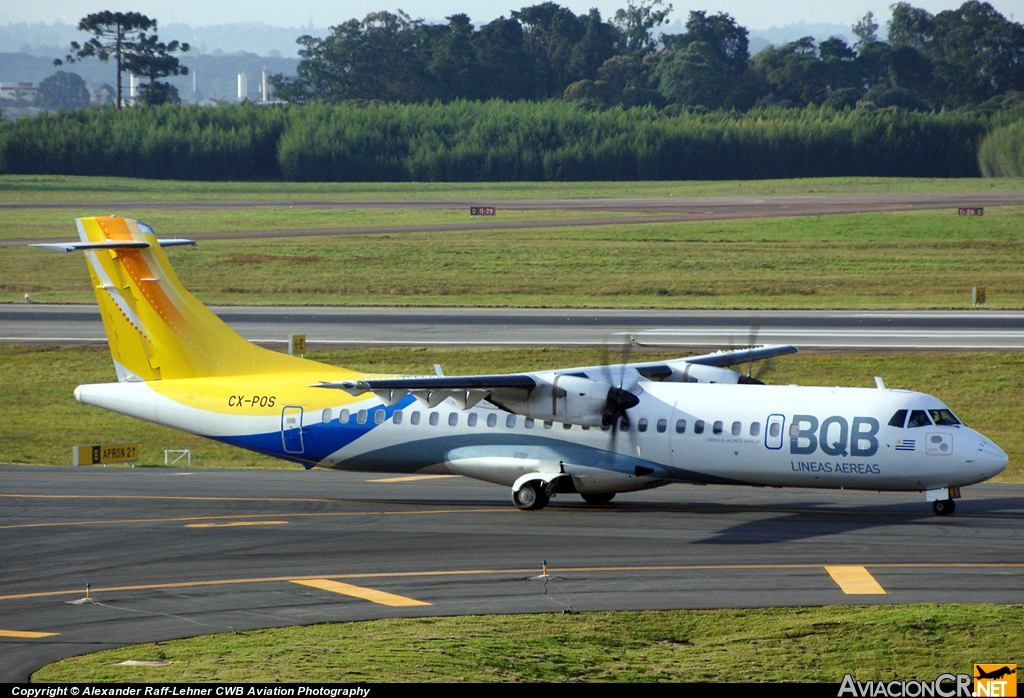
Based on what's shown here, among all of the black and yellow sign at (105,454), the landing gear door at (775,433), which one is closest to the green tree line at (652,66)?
the black and yellow sign at (105,454)

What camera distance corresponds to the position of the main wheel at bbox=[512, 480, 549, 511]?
27125 millimetres

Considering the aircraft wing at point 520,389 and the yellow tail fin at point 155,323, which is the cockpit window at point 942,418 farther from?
the yellow tail fin at point 155,323

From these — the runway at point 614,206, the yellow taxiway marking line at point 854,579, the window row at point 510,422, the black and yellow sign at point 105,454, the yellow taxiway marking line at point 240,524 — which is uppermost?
the runway at point 614,206

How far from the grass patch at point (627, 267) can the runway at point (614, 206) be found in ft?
A: 13.2

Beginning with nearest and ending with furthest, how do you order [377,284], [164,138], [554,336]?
[554,336] → [377,284] → [164,138]

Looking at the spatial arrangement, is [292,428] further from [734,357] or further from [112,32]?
[112,32]

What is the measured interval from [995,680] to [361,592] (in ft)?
32.6

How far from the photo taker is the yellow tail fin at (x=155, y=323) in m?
29.9

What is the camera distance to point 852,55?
595 ft

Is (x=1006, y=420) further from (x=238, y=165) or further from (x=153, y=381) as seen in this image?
(x=238, y=165)

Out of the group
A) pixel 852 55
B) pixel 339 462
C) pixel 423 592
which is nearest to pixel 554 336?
pixel 339 462

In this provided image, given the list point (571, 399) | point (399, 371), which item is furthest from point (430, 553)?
point (399, 371)

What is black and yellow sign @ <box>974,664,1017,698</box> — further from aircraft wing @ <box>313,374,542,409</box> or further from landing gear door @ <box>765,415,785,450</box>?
aircraft wing @ <box>313,374,542,409</box>

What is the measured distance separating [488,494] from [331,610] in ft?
38.1
